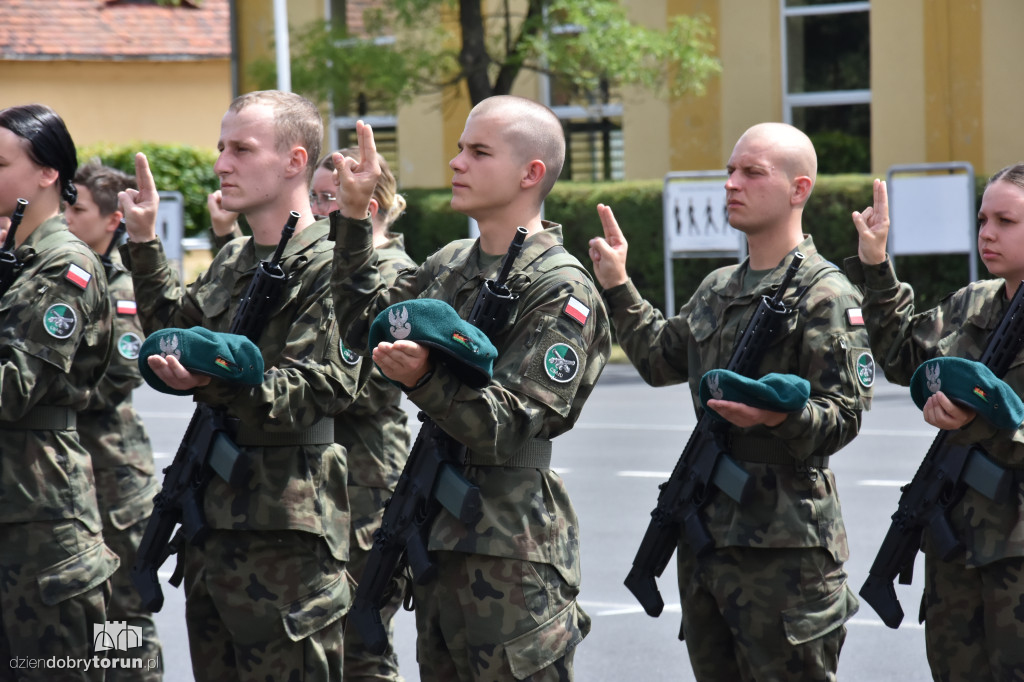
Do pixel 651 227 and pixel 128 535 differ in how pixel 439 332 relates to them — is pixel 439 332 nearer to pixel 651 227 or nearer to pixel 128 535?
pixel 128 535

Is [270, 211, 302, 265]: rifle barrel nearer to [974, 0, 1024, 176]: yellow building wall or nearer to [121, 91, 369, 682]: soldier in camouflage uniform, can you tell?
[121, 91, 369, 682]: soldier in camouflage uniform

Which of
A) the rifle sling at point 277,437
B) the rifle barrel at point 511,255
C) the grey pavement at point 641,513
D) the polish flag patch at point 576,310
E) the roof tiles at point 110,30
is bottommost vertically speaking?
the grey pavement at point 641,513

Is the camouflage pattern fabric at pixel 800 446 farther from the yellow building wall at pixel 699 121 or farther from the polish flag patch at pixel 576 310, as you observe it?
the yellow building wall at pixel 699 121

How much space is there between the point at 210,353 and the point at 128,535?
7.76 ft

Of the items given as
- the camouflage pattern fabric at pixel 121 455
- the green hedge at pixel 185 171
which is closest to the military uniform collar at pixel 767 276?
the camouflage pattern fabric at pixel 121 455

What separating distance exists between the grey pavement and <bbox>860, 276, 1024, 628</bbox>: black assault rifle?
1733mm

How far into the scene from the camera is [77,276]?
4.46 m

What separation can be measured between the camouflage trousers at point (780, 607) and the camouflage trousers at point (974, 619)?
297 millimetres

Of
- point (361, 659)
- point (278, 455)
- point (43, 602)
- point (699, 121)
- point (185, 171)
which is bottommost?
point (361, 659)

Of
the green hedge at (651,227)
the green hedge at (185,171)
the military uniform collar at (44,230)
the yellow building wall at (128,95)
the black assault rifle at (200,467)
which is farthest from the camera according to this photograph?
the yellow building wall at (128,95)

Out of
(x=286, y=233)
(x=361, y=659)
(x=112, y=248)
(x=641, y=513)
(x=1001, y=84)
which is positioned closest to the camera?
(x=286, y=233)

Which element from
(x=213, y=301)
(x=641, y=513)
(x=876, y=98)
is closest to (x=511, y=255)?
(x=213, y=301)

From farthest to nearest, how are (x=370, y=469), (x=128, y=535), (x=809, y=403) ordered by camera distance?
(x=128, y=535), (x=370, y=469), (x=809, y=403)

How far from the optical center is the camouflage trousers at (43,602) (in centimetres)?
439
